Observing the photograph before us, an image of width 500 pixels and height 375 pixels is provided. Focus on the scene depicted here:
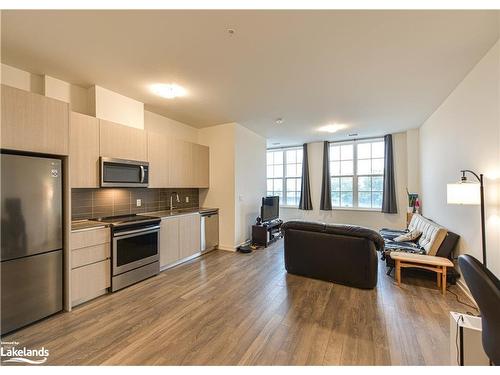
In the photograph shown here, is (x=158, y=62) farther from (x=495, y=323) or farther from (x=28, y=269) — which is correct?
(x=495, y=323)

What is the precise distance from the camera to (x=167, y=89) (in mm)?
3109

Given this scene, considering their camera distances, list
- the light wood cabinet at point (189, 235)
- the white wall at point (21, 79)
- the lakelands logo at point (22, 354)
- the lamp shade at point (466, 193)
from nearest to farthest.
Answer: the lakelands logo at point (22, 354) < the lamp shade at point (466, 193) < the white wall at point (21, 79) < the light wood cabinet at point (189, 235)

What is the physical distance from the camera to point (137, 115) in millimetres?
3668

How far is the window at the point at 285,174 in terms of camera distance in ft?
24.4

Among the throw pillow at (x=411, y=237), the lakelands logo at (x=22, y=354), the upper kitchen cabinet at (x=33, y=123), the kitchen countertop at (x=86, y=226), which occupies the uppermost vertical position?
the upper kitchen cabinet at (x=33, y=123)

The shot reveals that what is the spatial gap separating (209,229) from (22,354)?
3.10 metres

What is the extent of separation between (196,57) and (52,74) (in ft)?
6.12

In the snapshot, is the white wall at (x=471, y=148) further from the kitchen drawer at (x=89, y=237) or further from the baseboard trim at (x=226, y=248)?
the kitchen drawer at (x=89, y=237)

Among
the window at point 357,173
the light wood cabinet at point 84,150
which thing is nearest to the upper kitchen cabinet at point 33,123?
the light wood cabinet at point 84,150

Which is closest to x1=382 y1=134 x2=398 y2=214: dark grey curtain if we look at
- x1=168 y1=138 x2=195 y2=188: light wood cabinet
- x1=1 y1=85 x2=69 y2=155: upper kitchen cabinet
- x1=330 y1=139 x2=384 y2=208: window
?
x1=330 y1=139 x2=384 y2=208: window

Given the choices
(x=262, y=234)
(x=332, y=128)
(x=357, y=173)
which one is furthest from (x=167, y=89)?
(x=357, y=173)

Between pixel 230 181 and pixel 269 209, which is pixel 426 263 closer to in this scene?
Result: pixel 269 209

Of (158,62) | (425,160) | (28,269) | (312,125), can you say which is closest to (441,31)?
(158,62)

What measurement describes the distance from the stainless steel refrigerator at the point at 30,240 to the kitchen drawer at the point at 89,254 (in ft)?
0.45
